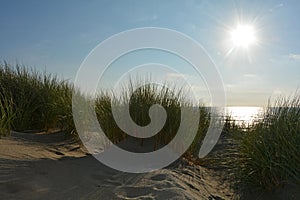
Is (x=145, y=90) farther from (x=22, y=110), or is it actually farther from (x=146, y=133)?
(x=22, y=110)

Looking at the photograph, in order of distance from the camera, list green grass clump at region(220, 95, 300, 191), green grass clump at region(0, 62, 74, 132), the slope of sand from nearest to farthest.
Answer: the slope of sand
green grass clump at region(220, 95, 300, 191)
green grass clump at region(0, 62, 74, 132)

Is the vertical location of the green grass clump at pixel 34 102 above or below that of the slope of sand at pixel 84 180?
above

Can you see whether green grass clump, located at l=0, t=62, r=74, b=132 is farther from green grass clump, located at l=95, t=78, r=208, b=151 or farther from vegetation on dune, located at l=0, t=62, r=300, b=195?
green grass clump, located at l=95, t=78, r=208, b=151

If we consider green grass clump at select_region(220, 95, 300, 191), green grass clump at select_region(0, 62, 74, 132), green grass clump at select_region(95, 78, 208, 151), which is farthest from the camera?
green grass clump at select_region(0, 62, 74, 132)

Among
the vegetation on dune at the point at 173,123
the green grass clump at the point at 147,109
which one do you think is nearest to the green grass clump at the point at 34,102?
the vegetation on dune at the point at 173,123

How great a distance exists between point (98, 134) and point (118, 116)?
0.76 metres

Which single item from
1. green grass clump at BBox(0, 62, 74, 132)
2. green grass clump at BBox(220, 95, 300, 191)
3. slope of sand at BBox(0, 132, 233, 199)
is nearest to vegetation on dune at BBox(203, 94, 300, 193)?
green grass clump at BBox(220, 95, 300, 191)

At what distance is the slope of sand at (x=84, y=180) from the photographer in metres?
3.66

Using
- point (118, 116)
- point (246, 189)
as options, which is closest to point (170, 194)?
point (246, 189)

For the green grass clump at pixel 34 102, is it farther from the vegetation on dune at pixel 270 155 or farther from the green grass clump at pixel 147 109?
the vegetation on dune at pixel 270 155

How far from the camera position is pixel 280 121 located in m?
4.93

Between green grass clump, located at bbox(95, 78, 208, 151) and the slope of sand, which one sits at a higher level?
green grass clump, located at bbox(95, 78, 208, 151)

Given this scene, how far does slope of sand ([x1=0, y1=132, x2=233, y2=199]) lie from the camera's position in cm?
366

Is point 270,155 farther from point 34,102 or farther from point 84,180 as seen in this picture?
point 34,102
